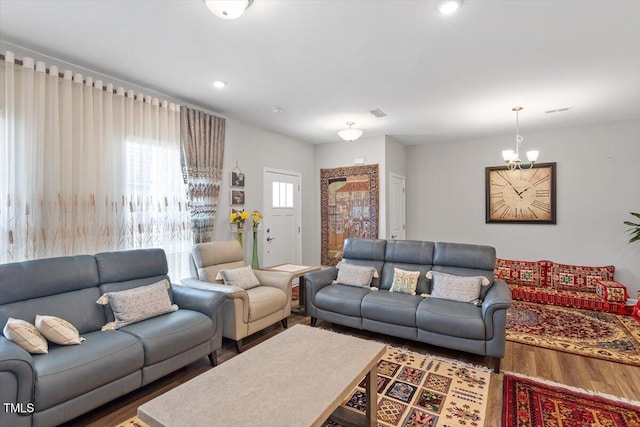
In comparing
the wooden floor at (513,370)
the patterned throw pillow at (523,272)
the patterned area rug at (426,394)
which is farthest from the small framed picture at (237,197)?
the patterned throw pillow at (523,272)

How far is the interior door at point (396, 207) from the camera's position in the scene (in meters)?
5.55

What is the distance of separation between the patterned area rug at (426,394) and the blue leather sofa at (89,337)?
37 centimetres

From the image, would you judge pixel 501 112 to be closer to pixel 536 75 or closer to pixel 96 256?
pixel 536 75

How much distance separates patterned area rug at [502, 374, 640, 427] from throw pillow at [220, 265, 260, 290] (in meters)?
2.64

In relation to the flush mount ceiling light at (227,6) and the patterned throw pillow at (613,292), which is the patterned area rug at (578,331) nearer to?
the patterned throw pillow at (613,292)

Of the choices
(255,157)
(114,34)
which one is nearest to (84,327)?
(114,34)

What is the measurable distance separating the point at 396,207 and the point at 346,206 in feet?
3.16

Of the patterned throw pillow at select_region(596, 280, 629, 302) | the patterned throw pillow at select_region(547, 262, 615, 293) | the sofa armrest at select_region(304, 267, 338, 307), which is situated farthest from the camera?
the patterned throw pillow at select_region(547, 262, 615, 293)

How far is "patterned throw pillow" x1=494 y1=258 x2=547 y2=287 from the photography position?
16.1 feet

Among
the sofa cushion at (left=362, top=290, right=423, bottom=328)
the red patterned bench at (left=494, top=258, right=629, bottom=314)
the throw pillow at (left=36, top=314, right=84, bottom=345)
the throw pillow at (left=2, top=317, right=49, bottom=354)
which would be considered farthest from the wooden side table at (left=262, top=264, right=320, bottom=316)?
the red patterned bench at (left=494, top=258, right=629, bottom=314)

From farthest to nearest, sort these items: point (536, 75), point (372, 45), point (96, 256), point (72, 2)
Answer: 1. point (536, 75)
2. point (96, 256)
3. point (372, 45)
4. point (72, 2)

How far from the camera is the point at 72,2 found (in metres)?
1.96

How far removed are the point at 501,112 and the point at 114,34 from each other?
174 inches

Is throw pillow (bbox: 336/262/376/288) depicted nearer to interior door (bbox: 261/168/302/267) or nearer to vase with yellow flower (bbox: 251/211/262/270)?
vase with yellow flower (bbox: 251/211/262/270)
